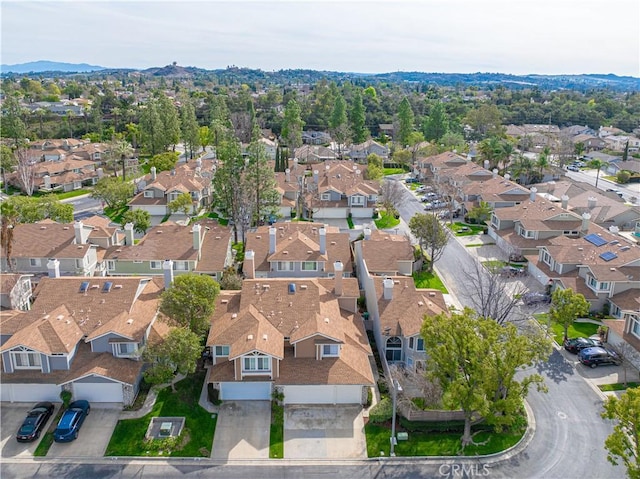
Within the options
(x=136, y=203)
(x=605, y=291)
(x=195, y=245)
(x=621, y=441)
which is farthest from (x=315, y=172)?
(x=621, y=441)

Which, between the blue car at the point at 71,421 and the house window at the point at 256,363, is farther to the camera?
the house window at the point at 256,363

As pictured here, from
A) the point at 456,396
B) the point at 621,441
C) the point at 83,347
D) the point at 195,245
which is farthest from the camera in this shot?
the point at 195,245

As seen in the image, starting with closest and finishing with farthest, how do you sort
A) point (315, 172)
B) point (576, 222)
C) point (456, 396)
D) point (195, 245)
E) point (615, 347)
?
point (456, 396) → point (615, 347) → point (195, 245) → point (576, 222) → point (315, 172)

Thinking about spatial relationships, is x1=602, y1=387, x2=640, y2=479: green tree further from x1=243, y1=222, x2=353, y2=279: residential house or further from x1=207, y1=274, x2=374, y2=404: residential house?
x1=243, y1=222, x2=353, y2=279: residential house

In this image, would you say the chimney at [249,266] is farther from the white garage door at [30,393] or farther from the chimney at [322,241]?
the white garage door at [30,393]

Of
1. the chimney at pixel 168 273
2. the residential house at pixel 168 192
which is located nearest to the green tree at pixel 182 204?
the residential house at pixel 168 192

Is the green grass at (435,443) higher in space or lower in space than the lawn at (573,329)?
lower

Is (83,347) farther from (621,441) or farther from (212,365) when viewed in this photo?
(621,441)
